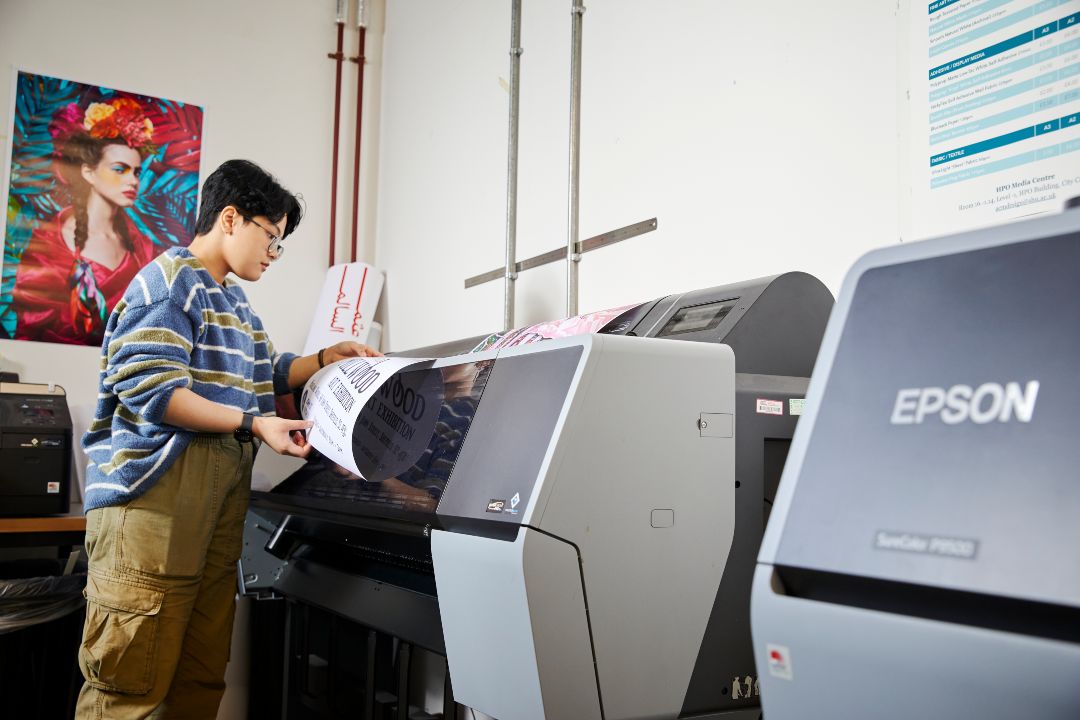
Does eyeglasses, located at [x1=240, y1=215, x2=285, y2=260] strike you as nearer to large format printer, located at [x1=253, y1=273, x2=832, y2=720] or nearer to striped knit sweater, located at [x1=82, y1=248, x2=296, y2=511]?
striped knit sweater, located at [x1=82, y1=248, x2=296, y2=511]

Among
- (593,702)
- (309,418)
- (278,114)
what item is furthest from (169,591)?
(278,114)

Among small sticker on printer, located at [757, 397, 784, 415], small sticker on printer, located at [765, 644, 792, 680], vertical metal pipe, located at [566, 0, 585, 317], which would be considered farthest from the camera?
vertical metal pipe, located at [566, 0, 585, 317]

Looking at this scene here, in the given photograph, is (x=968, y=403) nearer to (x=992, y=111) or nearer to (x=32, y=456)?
(x=992, y=111)

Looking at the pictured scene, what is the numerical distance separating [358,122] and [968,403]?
377 centimetres

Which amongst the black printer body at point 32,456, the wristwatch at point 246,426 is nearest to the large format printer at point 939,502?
the wristwatch at point 246,426

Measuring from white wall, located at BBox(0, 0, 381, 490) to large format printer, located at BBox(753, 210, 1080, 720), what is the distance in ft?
10.5

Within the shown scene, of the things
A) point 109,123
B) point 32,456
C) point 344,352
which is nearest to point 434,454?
point 344,352

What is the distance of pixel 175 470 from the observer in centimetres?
189

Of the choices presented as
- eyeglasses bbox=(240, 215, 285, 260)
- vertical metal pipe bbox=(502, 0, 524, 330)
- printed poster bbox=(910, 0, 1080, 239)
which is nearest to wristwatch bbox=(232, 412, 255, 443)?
eyeglasses bbox=(240, 215, 285, 260)

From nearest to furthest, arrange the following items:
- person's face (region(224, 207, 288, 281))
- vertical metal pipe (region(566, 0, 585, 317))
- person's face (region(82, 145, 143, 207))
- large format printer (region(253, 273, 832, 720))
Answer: large format printer (region(253, 273, 832, 720)) → person's face (region(224, 207, 288, 281)) → vertical metal pipe (region(566, 0, 585, 317)) → person's face (region(82, 145, 143, 207))

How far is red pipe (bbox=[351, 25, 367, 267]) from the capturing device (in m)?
4.04

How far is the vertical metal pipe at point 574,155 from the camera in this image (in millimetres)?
2564

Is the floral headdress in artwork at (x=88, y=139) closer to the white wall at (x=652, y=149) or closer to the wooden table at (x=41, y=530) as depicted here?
the wooden table at (x=41, y=530)

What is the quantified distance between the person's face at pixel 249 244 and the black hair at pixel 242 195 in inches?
0.7
